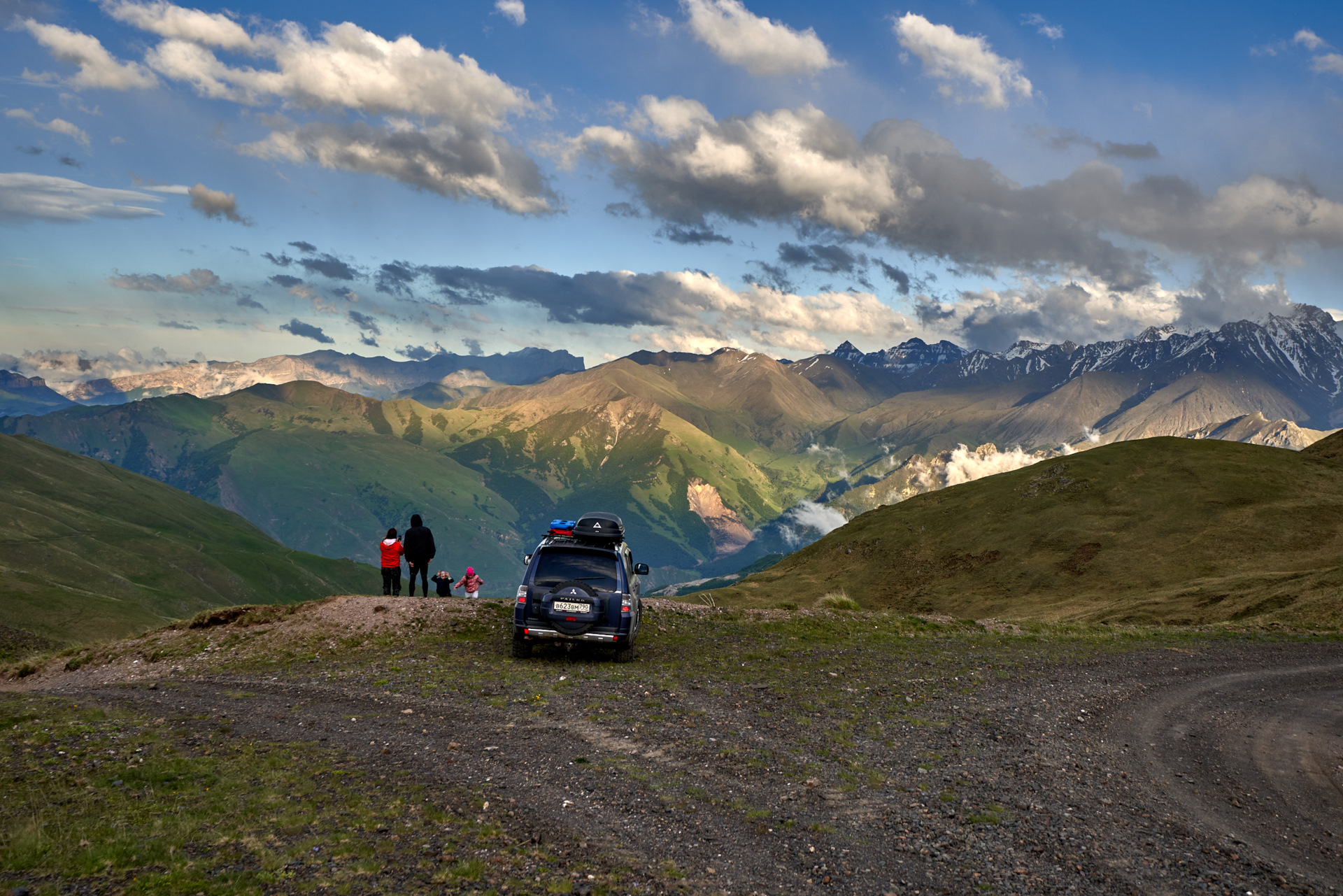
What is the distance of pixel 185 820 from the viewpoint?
890 centimetres

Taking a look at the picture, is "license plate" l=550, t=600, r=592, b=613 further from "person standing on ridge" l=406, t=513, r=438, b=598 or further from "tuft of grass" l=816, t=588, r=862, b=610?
"tuft of grass" l=816, t=588, r=862, b=610

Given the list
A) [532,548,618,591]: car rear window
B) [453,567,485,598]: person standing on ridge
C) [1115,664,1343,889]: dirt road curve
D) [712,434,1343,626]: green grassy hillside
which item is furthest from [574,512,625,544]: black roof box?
[712,434,1343,626]: green grassy hillside

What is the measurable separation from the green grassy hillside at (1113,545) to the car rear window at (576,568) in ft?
101

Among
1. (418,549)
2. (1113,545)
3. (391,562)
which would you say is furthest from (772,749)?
(1113,545)

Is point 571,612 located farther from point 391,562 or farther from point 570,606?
point 391,562

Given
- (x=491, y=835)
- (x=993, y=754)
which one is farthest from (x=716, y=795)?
(x=993, y=754)

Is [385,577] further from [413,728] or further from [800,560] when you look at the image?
[800,560]

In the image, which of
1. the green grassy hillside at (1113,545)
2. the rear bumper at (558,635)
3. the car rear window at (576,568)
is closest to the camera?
the rear bumper at (558,635)

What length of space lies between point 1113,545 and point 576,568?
5591cm

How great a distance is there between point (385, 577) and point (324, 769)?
16745 mm

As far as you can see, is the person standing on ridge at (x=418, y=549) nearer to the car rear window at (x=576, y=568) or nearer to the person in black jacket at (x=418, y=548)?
the person in black jacket at (x=418, y=548)

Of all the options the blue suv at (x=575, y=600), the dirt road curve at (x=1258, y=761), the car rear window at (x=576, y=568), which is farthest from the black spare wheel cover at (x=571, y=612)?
the dirt road curve at (x=1258, y=761)

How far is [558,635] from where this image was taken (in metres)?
19.8

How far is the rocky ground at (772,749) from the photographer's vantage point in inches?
345
